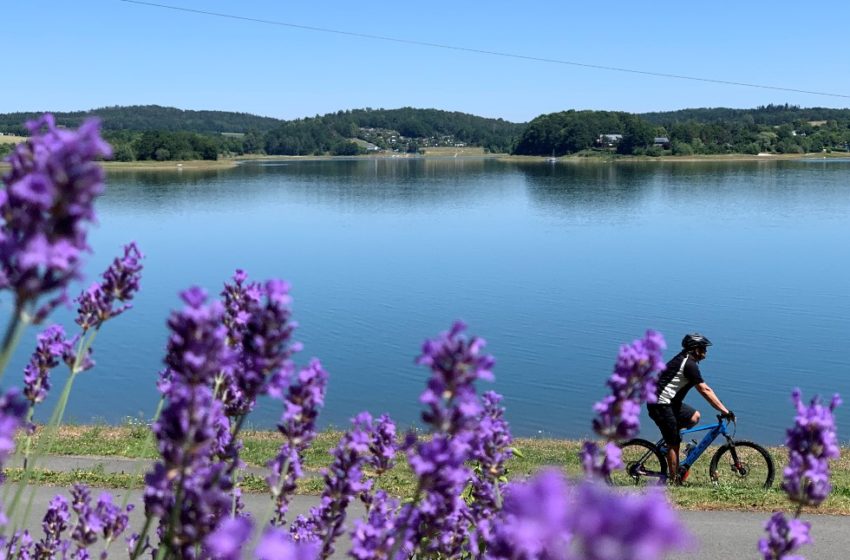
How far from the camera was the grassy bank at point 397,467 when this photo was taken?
9195mm

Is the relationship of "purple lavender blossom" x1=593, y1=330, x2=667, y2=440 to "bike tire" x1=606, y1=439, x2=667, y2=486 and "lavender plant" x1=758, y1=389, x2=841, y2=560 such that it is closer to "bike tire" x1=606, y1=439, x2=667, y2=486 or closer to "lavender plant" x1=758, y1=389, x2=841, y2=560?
"lavender plant" x1=758, y1=389, x2=841, y2=560

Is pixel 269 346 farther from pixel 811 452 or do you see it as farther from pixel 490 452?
pixel 811 452

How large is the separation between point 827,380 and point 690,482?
10409 mm

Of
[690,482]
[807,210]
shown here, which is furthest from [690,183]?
[690,482]

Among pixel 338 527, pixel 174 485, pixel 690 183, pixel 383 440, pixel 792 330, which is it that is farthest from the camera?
pixel 690 183

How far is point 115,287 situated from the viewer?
2.81m

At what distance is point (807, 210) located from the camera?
190 feet

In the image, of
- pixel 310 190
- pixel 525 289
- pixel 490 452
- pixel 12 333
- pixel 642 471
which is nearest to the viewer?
pixel 12 333

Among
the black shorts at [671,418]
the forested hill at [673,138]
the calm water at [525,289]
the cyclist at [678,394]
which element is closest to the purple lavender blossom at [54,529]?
the cyclist at [678,394]

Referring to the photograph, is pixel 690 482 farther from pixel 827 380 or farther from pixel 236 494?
pixel 827 380

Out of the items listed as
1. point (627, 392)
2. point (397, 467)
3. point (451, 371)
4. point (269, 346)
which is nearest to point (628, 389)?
point (627, 392)

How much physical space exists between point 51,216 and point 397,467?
10.4m

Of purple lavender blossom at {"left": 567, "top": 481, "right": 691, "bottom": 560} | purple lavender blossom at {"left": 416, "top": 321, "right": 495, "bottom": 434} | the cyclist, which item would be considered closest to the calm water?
the cyclist

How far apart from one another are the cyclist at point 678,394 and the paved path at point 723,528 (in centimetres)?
158
